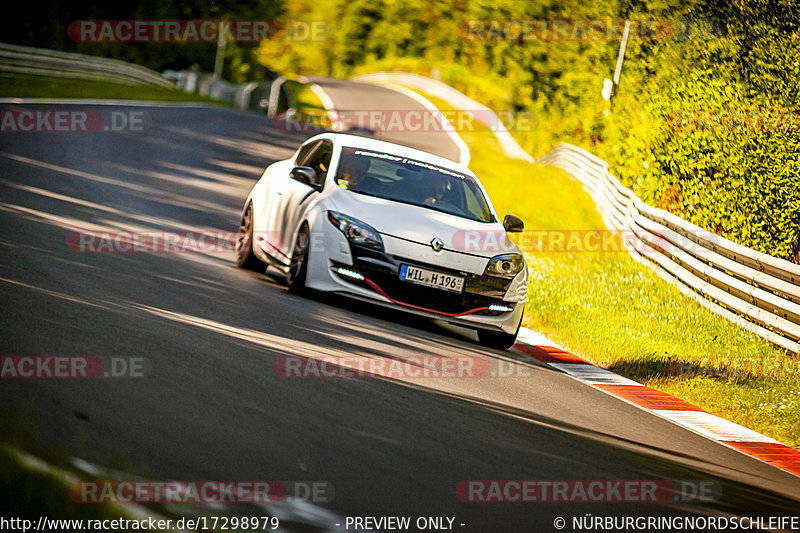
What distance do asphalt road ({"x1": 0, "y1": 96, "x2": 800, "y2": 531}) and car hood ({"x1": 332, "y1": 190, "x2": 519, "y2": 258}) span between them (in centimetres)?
86

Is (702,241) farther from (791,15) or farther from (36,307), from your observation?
(36,307)

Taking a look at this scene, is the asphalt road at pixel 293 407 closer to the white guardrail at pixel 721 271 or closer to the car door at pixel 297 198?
the car door at pixel 297 198

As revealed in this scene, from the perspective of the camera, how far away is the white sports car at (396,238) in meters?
9.76

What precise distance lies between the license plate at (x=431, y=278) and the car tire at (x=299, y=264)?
0.97 m

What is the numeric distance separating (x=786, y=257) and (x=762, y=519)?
972cm

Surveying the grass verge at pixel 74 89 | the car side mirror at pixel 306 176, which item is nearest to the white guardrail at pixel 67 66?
the grass verge at pixel 74 89

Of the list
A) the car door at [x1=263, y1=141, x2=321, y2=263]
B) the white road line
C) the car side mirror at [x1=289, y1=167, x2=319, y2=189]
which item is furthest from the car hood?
the white road line

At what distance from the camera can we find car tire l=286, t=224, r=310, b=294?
10.1m

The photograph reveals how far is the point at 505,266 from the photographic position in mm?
10258

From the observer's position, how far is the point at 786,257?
1483cm

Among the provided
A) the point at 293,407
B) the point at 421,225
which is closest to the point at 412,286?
the point at 421,225

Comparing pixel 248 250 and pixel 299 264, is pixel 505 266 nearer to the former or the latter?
pixel 299 264

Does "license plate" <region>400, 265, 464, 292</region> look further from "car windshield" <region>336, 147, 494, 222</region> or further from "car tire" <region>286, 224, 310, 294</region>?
"car windshield" <region>336, 147, 494, 222</region>

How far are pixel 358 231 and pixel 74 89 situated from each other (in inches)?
1000
